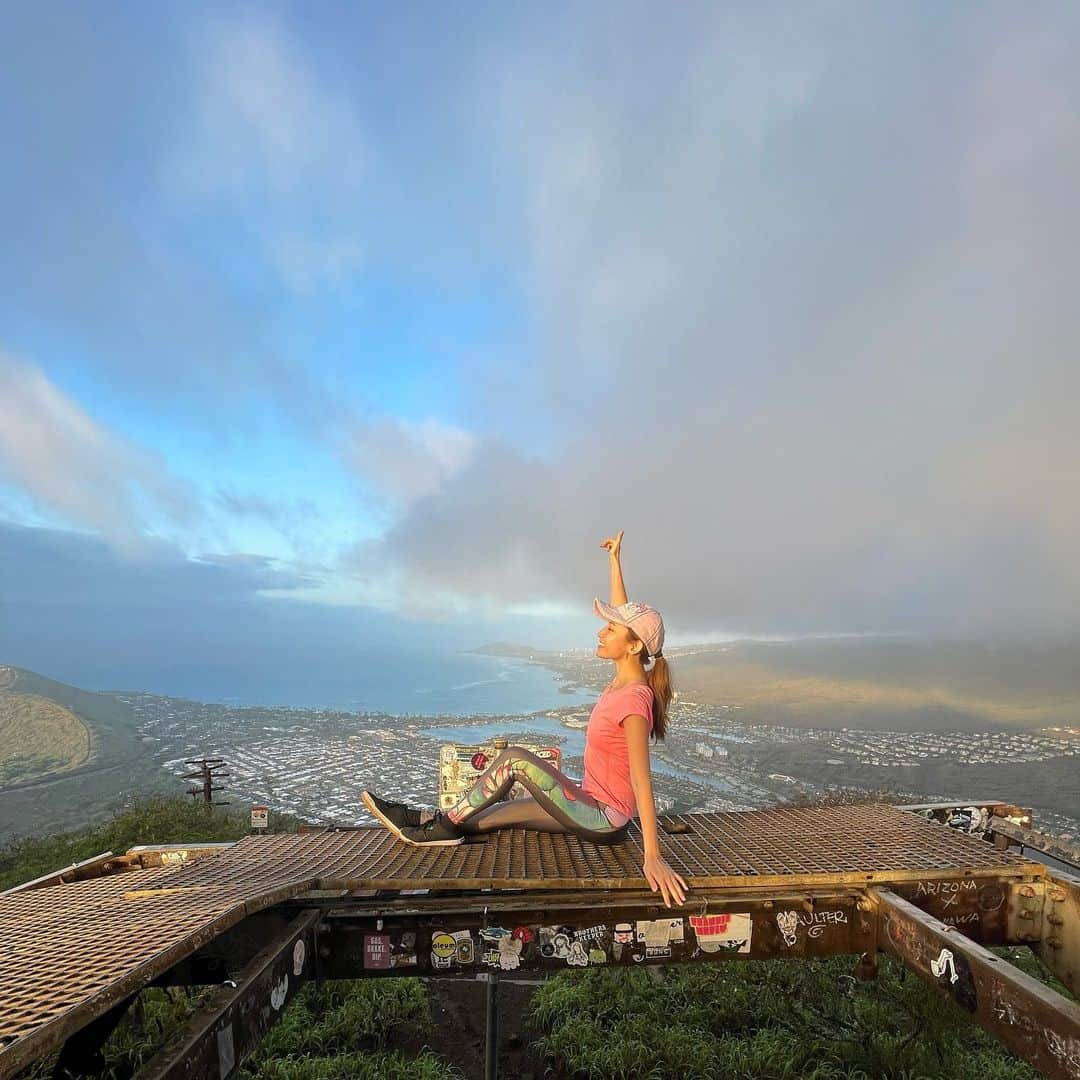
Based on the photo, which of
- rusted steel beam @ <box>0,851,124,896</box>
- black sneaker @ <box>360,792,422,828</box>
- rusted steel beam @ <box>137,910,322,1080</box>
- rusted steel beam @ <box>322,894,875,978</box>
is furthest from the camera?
black sneaker @ <box>360,792,422,828</box>

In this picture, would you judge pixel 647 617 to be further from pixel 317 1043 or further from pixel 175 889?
pixel 317 1043

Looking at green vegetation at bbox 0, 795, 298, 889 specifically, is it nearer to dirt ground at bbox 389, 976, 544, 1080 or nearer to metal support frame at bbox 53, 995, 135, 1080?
dirt ground at bbox 389, 976, 544, 1080

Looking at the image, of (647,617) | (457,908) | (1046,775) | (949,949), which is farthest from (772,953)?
(1046,775)

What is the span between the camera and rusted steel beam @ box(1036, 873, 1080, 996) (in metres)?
2.96

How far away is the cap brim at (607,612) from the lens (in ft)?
12.4

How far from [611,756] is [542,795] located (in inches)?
19.9

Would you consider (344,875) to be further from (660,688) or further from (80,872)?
(660,688)

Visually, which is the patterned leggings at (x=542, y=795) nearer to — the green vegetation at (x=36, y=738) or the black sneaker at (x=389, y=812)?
the black sneaker at (x=389, y=812)

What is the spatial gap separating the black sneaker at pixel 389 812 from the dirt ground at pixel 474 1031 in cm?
341

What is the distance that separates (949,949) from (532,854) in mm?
1932

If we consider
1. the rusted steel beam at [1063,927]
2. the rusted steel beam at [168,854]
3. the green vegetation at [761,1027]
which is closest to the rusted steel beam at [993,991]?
the rusted steel beam at [1063,927]

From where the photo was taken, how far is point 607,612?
3.87 metres

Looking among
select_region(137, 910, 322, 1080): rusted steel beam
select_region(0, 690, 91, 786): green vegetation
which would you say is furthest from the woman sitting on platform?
select_region(0, 690, 91, 786): green vegetation

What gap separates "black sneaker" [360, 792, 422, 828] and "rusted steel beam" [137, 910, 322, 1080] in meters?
0.87
